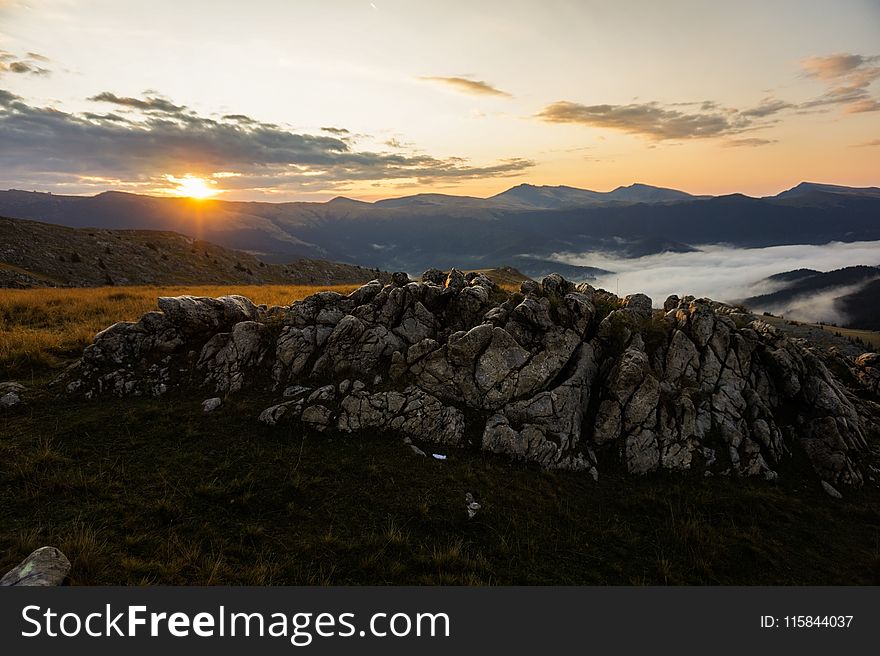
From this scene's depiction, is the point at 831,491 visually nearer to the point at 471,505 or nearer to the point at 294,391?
the point at 471,505

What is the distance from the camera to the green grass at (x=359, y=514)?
950 cm

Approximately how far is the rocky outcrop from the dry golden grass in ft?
12.3

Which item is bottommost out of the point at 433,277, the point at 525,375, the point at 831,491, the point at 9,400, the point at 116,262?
the point at 831,491

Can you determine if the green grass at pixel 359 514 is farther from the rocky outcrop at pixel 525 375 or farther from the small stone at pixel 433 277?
the small stone at pixel 433 277

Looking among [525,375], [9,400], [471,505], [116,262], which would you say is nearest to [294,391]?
[471,505]

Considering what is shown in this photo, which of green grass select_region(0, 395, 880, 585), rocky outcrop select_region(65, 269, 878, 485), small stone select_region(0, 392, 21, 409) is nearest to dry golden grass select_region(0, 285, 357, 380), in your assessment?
small stone select_region(0, 392, 21, 409)

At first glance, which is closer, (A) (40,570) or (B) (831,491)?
(A) (40,570)

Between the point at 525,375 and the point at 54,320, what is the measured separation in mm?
28862

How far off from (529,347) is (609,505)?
685 centimetres

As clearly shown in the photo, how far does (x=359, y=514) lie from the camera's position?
1155cm

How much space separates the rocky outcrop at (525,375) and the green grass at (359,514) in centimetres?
101

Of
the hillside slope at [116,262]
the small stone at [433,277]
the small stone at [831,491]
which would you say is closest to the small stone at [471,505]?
the small stone at [831,491]

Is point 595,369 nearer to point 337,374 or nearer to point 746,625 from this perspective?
point 746,625

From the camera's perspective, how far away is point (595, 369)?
17.0 m
